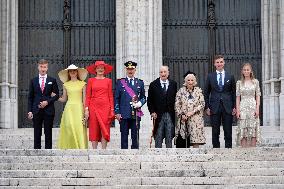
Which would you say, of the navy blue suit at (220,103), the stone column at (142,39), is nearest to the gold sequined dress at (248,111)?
the navy blue suit at (220,103)

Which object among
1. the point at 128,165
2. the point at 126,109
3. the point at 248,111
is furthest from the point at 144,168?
the point at 248,111

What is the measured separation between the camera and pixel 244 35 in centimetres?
1811

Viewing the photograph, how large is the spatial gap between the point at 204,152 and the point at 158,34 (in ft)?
21.7

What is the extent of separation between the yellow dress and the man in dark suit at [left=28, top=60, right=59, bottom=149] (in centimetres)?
24

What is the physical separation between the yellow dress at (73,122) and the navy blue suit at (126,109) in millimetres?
674

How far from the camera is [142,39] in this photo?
1678 centimetres

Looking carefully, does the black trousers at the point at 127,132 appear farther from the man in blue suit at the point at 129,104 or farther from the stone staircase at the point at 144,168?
the stone staircase at the point at 144,168

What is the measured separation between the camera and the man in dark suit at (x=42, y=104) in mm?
12328

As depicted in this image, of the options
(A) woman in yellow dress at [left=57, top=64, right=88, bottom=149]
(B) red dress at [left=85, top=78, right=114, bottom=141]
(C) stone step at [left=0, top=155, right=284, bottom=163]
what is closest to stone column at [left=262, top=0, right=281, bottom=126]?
(B) red dress at [left=85, top=78, right=114, bottom=141]

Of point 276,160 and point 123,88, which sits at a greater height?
point 123,88

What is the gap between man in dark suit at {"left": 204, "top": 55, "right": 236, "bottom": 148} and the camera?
12.3 metres

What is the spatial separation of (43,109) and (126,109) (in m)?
1.48

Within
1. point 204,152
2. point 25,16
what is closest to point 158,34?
point 25,16

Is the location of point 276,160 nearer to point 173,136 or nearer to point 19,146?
point 173,136
